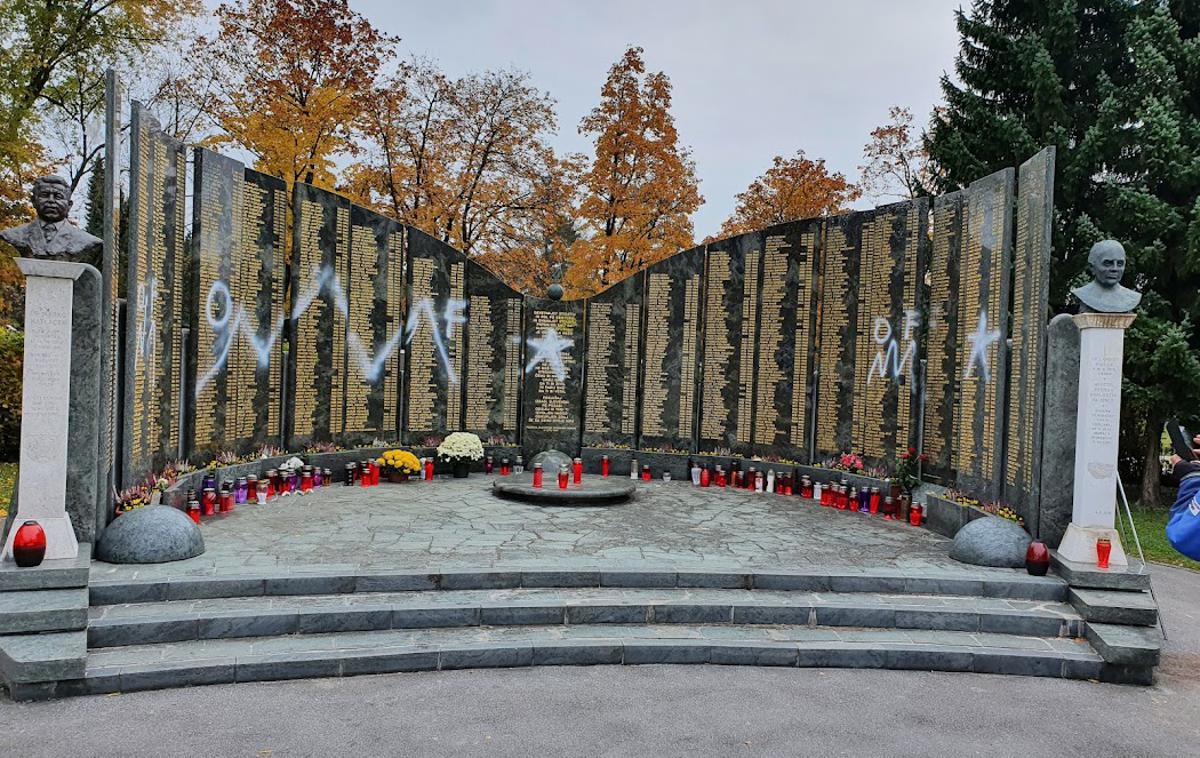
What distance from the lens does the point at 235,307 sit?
31.7 feet

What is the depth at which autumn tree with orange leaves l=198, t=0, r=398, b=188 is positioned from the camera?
17.5m

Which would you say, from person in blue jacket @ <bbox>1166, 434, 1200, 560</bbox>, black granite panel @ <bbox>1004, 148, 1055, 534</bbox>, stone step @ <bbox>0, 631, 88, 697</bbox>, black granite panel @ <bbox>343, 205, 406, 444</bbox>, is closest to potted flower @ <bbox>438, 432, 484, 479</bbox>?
black granite panel @ <bbox>343, 205, 406, 444</bbox>

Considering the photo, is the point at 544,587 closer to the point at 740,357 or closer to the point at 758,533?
the point at 758,533

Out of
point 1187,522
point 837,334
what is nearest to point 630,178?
point 837,334

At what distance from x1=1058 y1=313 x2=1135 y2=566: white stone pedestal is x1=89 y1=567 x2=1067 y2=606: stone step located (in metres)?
0.49

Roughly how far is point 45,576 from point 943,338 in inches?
387

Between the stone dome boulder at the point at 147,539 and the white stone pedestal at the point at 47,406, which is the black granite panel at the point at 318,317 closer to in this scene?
the stone dome boulder at the point at 147,539

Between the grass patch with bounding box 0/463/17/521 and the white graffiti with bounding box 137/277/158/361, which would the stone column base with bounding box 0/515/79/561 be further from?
the grass patch with bounding box 0/463/17/521

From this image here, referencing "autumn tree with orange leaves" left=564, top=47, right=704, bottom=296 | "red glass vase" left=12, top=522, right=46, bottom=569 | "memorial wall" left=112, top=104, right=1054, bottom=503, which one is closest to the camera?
"red glass vase" left=12, top=522, right=46, bottom=569

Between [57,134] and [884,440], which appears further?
[57,134]

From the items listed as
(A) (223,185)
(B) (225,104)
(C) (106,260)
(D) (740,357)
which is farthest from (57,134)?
(D) (740,357)

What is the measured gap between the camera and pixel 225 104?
19.3 m

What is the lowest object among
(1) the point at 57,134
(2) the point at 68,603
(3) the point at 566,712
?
(3) the point at 566,712

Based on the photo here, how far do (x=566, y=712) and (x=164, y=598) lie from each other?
3.40 m
